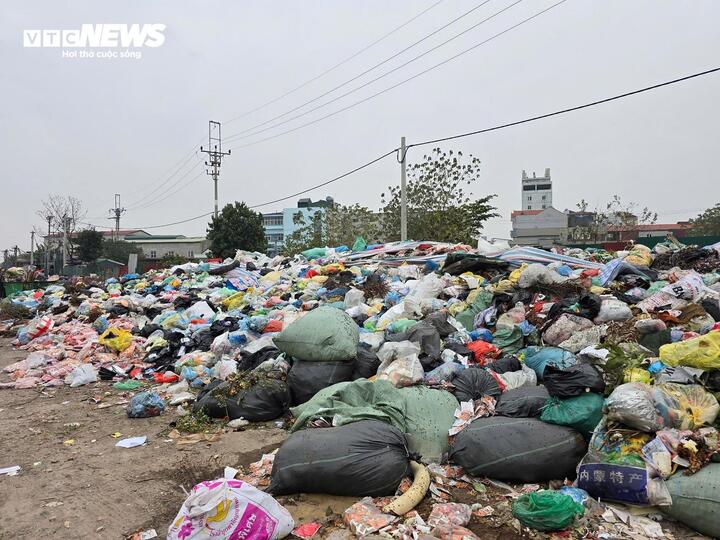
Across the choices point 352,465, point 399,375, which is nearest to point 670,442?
point 352,465

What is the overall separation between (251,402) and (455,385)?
5.22ft

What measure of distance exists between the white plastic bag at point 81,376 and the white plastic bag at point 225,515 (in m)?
3.83

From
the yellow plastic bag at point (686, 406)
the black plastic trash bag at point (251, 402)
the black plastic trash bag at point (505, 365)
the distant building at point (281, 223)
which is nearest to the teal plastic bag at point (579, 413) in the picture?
the yellow plastic bag at point (686, 406)

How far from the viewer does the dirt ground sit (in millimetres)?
2443

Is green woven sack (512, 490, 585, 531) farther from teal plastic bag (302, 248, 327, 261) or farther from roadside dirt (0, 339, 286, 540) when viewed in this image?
teal plastic bag (302, 248, 327, 261)

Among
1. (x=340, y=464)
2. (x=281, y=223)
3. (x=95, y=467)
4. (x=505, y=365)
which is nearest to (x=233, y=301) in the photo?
(x=95, y=467)

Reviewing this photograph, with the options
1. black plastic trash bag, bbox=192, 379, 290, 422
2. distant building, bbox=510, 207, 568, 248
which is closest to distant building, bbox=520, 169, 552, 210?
distant building, bbox=510, 207, 568, 248

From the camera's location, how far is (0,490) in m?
2.89

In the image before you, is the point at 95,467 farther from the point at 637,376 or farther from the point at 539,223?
the point at 539,223

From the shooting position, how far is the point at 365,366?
13.5ft

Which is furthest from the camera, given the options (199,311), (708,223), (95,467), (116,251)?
(116,251)

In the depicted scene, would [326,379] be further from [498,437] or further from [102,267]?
[102,267]

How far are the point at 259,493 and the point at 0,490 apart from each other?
1.81 m

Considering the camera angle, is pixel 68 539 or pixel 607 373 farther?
pixel 607 373
